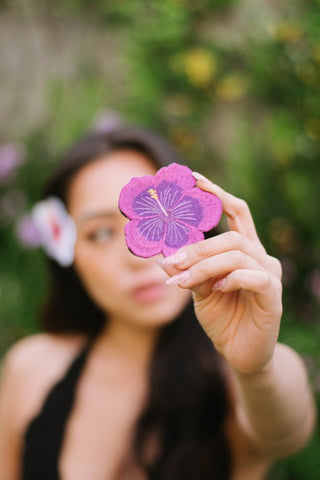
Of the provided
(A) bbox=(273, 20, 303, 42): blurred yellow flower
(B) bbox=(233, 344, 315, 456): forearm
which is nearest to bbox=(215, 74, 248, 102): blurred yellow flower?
(A) bbox=(273, 20, 303, 42): blurred yellow flower

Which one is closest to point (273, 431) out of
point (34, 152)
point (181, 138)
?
point (181, 138)

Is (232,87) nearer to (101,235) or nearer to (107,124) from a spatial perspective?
(107,124)

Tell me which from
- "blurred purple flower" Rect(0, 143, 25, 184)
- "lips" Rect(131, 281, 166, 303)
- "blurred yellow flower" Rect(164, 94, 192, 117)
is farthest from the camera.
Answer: "blurred yellow flower" Rect(164, 94, 192, 117)

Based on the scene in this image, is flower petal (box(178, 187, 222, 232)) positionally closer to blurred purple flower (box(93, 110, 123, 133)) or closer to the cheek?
the cheek

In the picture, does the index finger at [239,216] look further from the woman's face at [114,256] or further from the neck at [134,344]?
the neck at [134,344]

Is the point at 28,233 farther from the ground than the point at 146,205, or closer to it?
closer to it

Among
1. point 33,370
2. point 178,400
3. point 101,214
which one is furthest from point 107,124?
point 178,400
